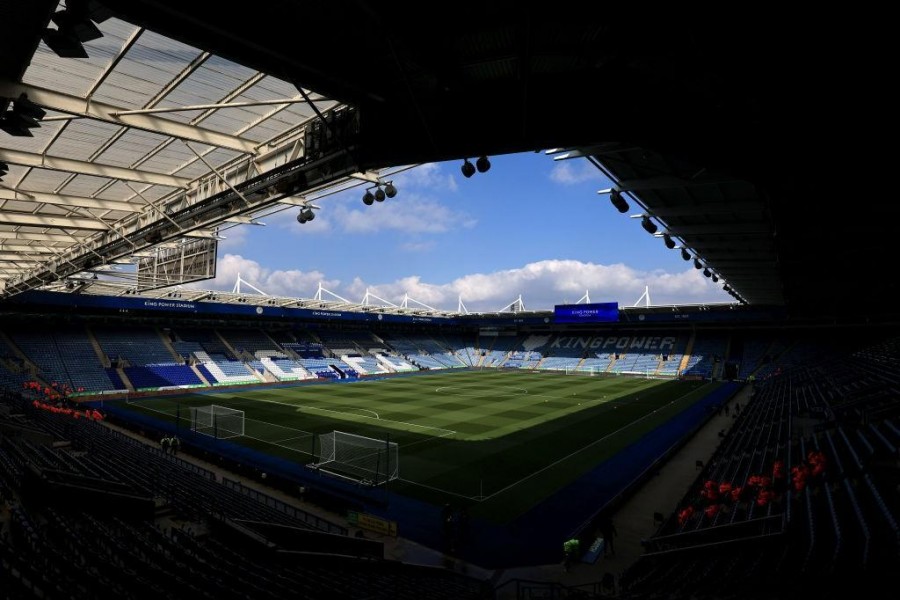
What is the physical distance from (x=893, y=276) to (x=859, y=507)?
11.5m

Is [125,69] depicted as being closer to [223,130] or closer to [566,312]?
[223,130]

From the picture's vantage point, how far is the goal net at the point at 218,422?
2630cm

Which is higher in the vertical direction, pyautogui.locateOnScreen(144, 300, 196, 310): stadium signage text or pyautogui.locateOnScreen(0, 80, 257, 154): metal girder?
pyautogui.locateOnScreen(0, 80, 257, 154): metal girder

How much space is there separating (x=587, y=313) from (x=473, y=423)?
38704 mm

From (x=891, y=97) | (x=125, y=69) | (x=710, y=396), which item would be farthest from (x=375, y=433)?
(x=710, y=396)

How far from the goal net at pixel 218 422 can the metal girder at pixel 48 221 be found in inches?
→ 492

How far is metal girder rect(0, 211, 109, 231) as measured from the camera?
1576cm

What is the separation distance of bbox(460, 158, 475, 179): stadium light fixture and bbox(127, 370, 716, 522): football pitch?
1161 centimetres

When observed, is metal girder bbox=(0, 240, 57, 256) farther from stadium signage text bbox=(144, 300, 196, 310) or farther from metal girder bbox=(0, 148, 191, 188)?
stadium signage text bbox=(144, 300, 196, 310)

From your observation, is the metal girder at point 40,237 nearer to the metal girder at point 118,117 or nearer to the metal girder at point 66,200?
the metal girder at point 66,200

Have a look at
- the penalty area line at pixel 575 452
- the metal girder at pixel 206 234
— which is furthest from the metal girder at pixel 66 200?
the penalty area line at pixel 575 452

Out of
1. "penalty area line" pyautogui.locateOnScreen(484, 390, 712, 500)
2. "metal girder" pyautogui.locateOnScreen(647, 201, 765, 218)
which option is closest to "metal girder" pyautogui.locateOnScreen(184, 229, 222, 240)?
"penalty area line" pyautogui.locateOnScreen(484, 390, 712, 500)

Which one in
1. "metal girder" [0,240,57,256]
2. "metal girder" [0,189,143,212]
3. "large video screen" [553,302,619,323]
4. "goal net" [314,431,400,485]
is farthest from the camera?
"large video screen" [553,302,619,323]

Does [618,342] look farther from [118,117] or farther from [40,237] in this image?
[118,117]
